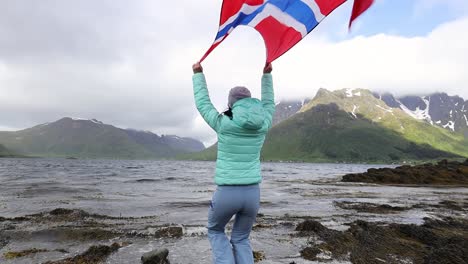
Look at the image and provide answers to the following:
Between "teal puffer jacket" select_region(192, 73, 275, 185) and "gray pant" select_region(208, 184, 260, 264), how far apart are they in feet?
0.57

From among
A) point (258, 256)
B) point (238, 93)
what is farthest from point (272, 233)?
point (238, 93)

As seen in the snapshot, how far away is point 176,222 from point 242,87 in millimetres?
11746

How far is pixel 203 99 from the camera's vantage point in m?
6.00

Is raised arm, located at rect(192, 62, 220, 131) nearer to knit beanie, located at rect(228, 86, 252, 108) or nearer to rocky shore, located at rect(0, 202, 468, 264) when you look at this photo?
knit beanie, located at rect(228, 86, 252, 108)

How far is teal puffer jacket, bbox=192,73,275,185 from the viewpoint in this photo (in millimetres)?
5891

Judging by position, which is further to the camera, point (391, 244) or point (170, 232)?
point (170, 232)

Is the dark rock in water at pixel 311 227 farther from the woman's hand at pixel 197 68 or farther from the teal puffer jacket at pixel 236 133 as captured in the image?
the woman's hand at pixel 197 68

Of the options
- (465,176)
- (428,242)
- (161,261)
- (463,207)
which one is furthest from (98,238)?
(465,176)

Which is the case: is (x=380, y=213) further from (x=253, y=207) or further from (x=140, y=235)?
(x=253, y=207)

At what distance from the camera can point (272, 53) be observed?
20.8 feet

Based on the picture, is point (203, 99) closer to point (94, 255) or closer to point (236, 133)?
point (236, 133)

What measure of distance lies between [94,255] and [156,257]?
6.45 ft

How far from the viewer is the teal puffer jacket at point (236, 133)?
5891 millimetres

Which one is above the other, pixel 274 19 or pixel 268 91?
pixel 274 19
